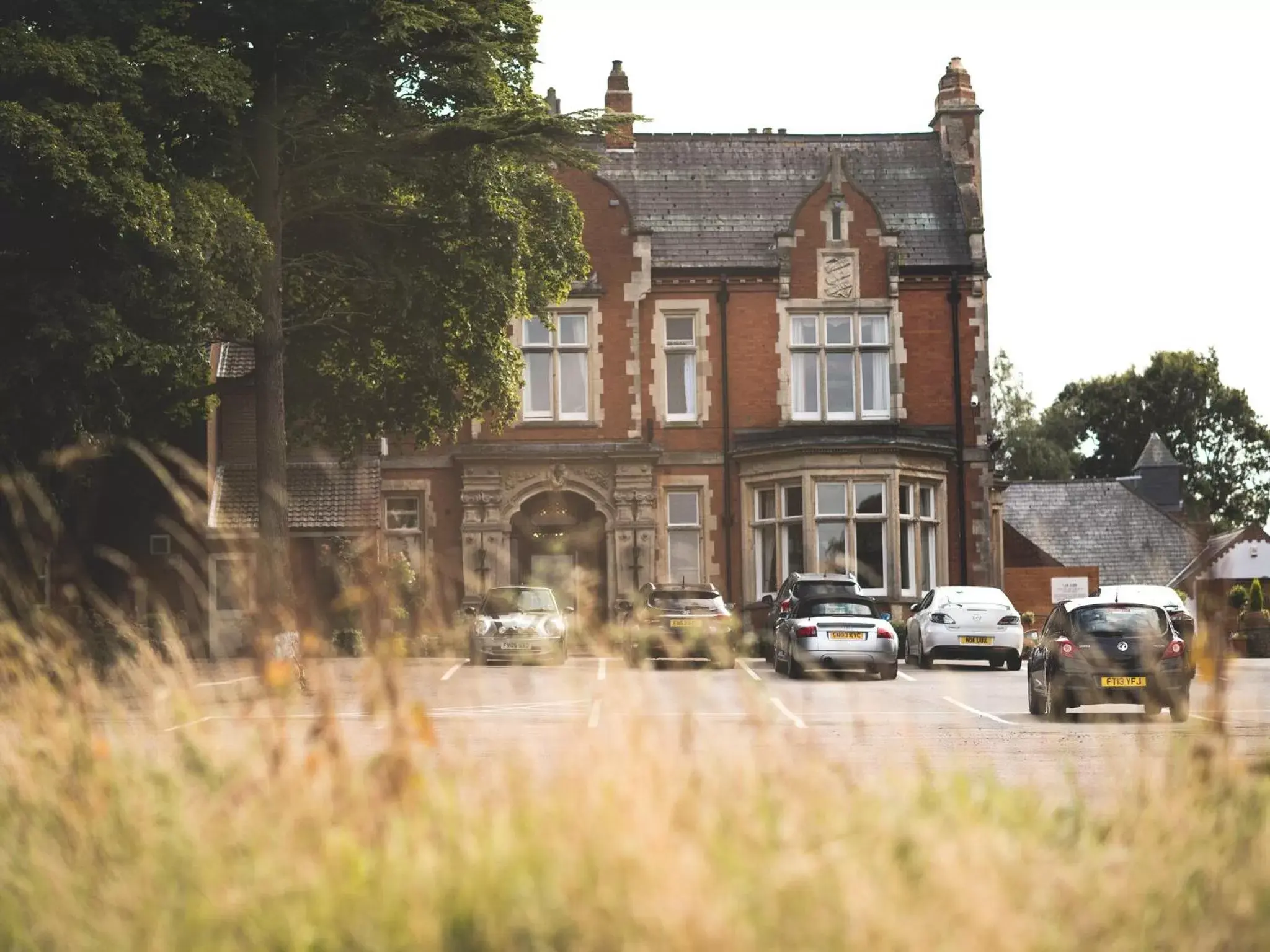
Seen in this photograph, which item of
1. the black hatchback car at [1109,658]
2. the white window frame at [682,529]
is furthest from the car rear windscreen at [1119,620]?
the white window frame at [682,529]

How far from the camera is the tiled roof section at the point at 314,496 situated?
38.7 meters

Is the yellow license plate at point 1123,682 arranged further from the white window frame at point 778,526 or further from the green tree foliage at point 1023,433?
the green tree foliage at point 1023,433

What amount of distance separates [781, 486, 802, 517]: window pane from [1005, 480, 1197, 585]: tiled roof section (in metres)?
32.1

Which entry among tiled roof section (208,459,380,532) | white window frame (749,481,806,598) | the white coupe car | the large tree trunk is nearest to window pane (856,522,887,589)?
white window frame (749,481,806,598)

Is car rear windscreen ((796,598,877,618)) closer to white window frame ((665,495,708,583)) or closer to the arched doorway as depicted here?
the arched doorway

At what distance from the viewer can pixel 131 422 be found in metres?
26.6

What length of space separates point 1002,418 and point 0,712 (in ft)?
246

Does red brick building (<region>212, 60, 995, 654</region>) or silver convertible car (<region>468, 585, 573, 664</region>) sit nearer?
silver convertible car (<region>468, 585, 573, 664</region>)

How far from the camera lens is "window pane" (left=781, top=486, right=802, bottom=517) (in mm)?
39938

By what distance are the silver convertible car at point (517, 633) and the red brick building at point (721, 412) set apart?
670 cm

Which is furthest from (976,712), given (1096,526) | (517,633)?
(1096,526)

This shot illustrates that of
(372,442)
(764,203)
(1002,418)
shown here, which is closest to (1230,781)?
(372,442)

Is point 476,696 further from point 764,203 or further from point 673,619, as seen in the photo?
point 764,203

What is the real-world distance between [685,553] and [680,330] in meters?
4.77
